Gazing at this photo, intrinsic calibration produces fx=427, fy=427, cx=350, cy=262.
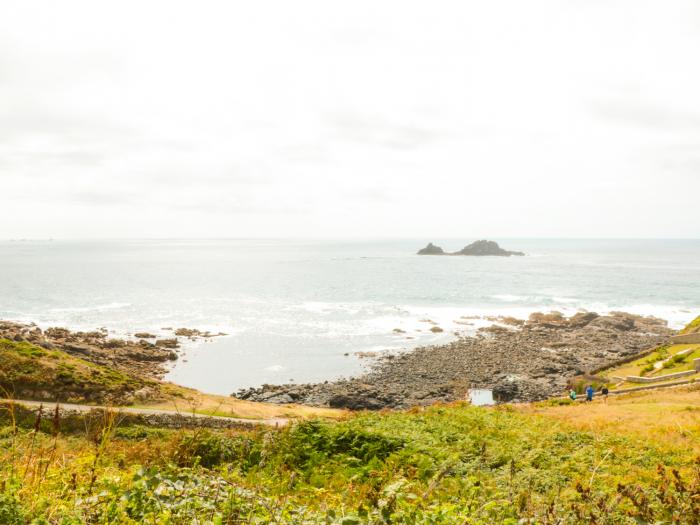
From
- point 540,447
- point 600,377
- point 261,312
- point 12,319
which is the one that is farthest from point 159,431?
point 12,319

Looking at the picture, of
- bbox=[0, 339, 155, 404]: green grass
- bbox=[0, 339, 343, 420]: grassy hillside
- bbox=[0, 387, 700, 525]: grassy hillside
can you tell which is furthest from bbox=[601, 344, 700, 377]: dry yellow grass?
bbox=[0, 339, 155, 404]: green grass

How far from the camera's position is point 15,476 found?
5.13 meters

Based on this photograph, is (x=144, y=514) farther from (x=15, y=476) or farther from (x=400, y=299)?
(x=400, y=299)

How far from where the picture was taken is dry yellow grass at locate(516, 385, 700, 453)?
585 inches

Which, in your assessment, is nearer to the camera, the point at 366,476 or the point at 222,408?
the point at 366,476

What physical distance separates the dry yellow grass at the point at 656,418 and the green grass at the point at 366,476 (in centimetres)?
92

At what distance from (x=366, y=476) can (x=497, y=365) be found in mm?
46071

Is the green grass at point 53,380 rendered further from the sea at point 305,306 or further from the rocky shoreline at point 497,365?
the sea at point 305,306

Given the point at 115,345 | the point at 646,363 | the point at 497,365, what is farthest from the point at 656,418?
the point at 115,345

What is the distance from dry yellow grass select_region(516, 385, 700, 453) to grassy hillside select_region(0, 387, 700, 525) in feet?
0.35

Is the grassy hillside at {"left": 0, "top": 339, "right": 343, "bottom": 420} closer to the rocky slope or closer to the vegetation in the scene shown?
the rocky slope

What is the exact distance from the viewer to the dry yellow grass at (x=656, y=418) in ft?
48.8

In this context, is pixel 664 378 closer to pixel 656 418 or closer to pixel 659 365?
pixel 659 365

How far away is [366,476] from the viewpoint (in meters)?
9.94
